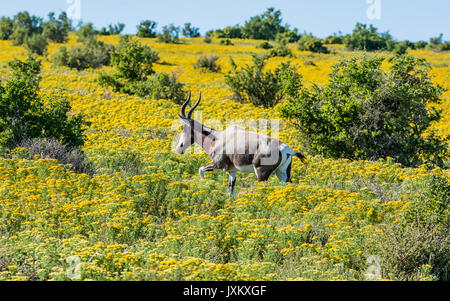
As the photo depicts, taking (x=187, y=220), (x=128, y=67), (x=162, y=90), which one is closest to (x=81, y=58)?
(x=128, y=67)

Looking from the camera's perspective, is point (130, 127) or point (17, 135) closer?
point (17, 135)

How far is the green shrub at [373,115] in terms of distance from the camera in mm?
14984

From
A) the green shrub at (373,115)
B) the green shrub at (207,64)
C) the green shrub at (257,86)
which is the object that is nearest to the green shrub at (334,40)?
the green shrub at (207,64)

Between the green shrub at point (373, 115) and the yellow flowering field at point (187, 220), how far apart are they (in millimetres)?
1781

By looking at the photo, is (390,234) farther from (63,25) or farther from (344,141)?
(63,25)

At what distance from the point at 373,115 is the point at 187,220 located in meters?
9.56

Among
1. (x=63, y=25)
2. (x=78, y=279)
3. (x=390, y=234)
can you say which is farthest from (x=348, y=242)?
(x=63, y=25)

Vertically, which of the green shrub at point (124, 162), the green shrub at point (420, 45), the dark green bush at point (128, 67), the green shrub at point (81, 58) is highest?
the green shrub at point (420, 45)

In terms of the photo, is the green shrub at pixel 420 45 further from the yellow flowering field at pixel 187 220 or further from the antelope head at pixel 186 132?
the antelope head at pixel 186 132

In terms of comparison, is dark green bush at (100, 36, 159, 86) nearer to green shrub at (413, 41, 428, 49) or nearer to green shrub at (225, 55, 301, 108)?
green shrub at (225, 55, 301, 108)

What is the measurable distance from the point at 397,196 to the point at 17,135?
992 centimetres

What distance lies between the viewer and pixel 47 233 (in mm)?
6812

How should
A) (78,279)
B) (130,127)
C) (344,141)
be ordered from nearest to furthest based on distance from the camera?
1. (78,279)
2. (344,141)
3. (130,127)

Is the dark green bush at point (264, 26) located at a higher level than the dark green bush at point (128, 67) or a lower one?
higher
